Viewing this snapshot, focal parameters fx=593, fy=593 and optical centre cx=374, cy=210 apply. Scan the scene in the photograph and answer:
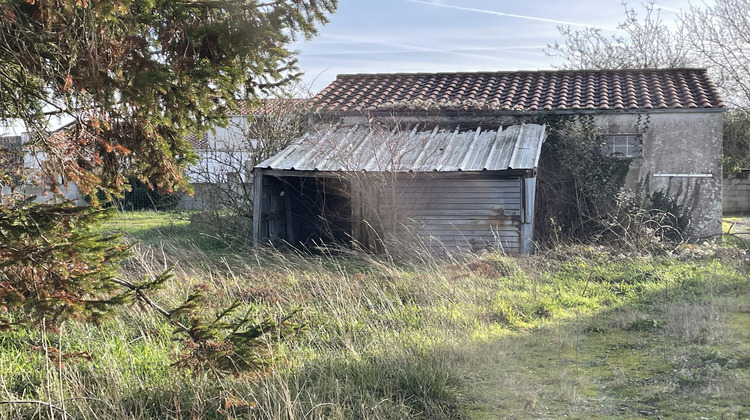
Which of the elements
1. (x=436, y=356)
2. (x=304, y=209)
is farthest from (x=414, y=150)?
(x=436, y=356)

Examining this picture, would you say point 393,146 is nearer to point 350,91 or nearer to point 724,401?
point 350,91

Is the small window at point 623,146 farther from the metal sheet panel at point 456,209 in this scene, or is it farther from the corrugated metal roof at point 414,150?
the metal sheet panel at point 456,209

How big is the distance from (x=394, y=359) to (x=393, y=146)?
760 centimetres

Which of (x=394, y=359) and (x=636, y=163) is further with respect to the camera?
(x=636, y=163)

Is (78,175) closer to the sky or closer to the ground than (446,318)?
closer to the sky

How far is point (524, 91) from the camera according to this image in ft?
51.7

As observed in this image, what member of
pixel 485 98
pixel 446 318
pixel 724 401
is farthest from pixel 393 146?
pixel 724 401

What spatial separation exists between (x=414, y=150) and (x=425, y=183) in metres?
0.85

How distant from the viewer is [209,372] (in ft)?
13.4

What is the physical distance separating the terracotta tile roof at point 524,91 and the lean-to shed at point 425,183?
136cm

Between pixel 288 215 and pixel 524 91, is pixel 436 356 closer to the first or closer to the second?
pixel 288 215

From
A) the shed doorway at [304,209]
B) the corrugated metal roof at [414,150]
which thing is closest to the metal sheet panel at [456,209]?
the corrugated metal roof at [414,150]

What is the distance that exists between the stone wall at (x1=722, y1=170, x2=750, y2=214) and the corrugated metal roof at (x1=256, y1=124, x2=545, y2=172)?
1459 cm

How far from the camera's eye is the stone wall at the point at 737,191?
24172mm
